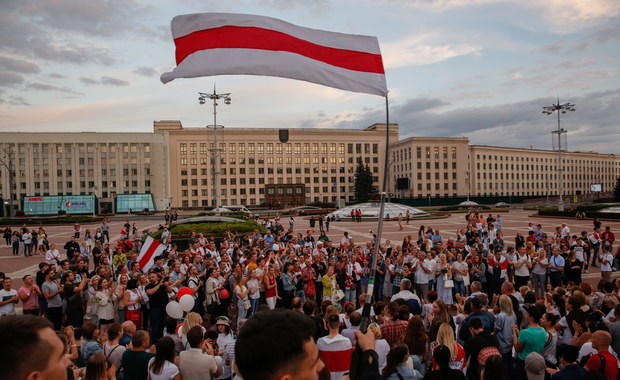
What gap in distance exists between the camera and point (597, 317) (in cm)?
586

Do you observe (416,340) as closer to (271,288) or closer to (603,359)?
(603,359)

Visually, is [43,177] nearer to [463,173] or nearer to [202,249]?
[202,249]

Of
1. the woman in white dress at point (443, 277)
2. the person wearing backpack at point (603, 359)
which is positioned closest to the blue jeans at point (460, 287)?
the woman in white dress at point (443, 277)

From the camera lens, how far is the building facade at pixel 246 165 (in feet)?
278

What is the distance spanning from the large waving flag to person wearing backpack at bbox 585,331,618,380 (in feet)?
14.1

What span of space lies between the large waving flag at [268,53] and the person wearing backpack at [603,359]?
4.31 metres

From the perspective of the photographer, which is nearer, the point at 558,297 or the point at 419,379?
the point at 419,379

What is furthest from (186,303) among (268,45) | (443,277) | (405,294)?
(443,277)

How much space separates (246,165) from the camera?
98.2 metres

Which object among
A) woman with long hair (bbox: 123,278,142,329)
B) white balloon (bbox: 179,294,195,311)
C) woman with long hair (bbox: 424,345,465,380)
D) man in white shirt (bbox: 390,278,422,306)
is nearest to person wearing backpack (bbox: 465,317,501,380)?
woman with long hair (bbox: 424,345,465,380)

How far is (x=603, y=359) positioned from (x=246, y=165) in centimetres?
9621

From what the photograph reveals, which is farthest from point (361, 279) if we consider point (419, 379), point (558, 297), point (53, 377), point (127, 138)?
point (127, 138)

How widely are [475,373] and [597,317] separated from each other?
8.24 ft

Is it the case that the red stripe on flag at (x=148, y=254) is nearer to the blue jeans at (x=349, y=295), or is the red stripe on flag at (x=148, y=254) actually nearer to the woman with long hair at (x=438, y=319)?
the blue jeans at (x=349, y=295)
